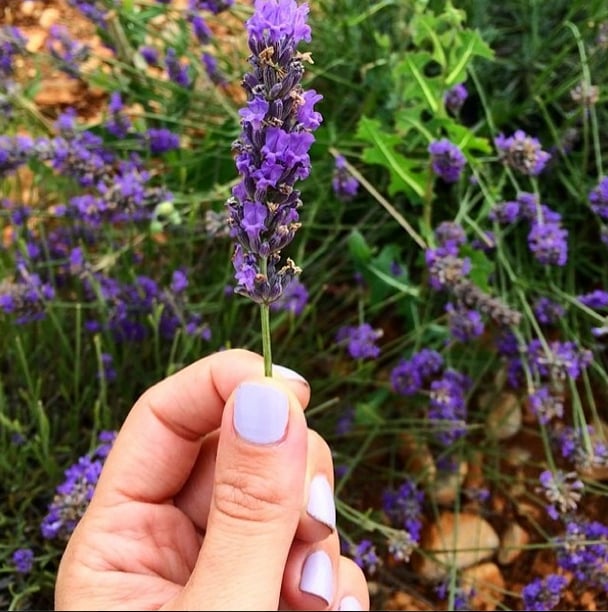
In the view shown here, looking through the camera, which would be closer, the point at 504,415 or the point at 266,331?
the point at 266,331

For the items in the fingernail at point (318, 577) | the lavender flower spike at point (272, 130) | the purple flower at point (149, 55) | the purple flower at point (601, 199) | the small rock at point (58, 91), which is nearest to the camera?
the lavender flower spike at point (272, 130)

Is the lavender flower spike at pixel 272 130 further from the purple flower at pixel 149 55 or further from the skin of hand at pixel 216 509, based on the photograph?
the purple flower at pixel 149 55

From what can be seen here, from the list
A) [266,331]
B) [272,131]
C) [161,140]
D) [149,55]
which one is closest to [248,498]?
[266,331]

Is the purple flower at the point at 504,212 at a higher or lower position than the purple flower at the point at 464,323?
higher

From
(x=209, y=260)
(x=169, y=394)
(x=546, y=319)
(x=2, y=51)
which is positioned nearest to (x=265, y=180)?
(x=169, y=394)

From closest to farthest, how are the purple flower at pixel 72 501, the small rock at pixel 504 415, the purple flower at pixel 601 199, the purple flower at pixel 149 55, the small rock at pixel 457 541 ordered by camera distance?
the purple flower at pixel 72 501, the purple flower at pixel 601 199, the small rock at pixel 457 541, the small rock at pixel 504 415, the purple flower at pixel 149 55

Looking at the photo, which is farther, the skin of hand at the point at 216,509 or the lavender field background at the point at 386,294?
the lavender field background at the point at 386,294

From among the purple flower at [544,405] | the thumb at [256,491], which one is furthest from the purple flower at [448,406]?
the thumb at [256,491]

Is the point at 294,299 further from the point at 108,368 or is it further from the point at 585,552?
the point at 585,552
